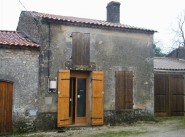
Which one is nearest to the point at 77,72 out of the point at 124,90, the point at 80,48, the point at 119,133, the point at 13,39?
the point at 80,48

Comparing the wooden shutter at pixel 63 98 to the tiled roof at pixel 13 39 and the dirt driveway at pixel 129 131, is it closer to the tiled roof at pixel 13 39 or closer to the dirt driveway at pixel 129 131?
the dirt driveway at pixel 129 131

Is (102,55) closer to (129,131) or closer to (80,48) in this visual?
(80,48)

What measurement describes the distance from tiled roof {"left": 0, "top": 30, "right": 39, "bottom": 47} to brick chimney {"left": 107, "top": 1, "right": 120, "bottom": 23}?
17.4 ft

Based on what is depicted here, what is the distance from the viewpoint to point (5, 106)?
12.0m

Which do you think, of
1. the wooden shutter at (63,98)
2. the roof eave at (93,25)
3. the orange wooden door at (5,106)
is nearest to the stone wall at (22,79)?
the orange wooden door at (5,106)

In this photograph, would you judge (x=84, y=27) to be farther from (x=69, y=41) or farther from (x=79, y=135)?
(x=79, y=135)

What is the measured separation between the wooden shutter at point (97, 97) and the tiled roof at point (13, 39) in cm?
306

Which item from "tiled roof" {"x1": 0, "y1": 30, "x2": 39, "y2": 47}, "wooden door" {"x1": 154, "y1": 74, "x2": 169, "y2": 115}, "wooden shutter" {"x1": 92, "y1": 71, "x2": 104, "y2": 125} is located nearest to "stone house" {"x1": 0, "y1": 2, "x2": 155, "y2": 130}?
"wooden shutter" {"x1": 92, "y1": 71, "x2": 104, "y2": 125}

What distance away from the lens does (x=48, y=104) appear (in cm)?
1308

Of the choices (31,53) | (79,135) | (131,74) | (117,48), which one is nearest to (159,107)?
(131,74)

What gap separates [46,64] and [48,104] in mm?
1681

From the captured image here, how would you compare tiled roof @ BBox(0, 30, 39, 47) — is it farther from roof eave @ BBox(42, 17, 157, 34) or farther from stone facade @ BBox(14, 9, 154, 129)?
roof eave @ BBox(42, 17, 157, 34)

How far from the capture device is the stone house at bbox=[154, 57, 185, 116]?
58.5 feet

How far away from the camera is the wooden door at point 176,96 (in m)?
18.1
